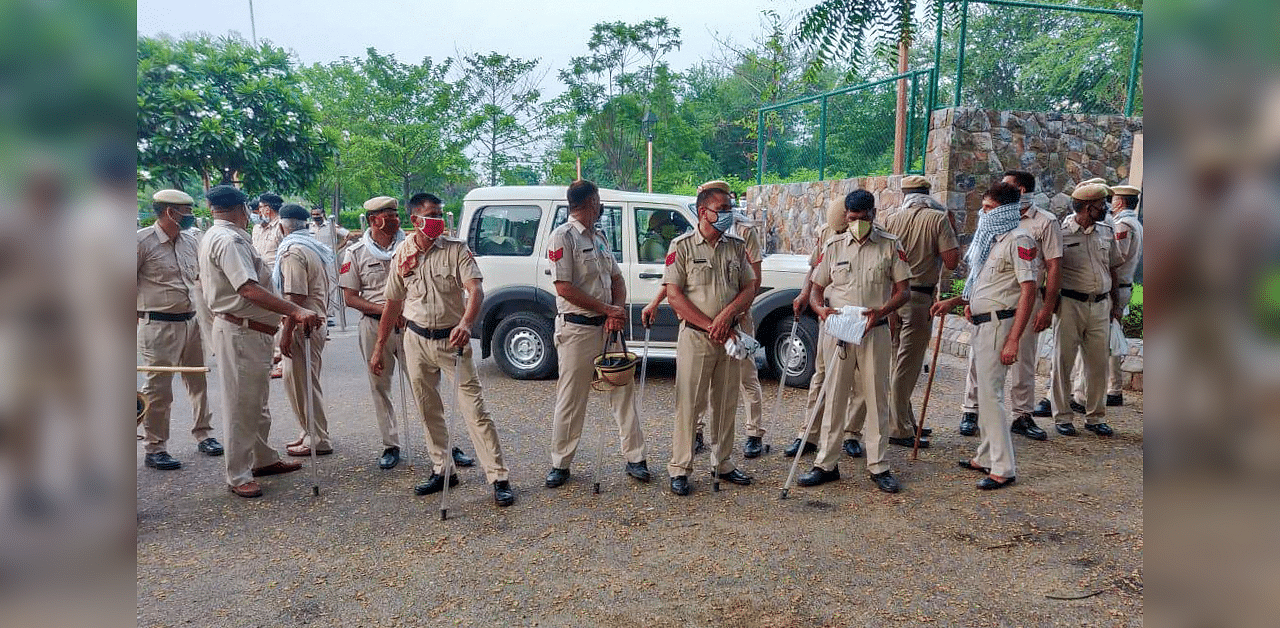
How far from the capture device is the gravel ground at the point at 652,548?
3.17m

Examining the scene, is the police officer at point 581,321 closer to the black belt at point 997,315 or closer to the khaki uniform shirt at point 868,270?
the khaki uniform shirt at point 868,270

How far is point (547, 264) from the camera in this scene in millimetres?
7262

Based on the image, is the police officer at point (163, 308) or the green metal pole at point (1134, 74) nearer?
the police officer at point (163, 308)

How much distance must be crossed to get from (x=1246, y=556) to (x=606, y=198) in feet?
22.1

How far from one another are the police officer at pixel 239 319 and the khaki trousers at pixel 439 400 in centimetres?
66

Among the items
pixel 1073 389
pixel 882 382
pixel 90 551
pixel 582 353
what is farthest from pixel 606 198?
pixel 90 551

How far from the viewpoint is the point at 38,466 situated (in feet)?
1.98

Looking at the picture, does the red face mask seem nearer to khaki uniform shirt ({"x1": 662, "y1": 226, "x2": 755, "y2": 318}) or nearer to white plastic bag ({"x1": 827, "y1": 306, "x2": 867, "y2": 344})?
khaki uniform shirt ({"x1": 662, "y1": 226, "x2": 755, "y2": 318})

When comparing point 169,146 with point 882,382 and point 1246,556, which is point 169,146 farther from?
point 1246,556

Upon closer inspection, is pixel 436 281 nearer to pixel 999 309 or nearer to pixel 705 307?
pixel 705 307

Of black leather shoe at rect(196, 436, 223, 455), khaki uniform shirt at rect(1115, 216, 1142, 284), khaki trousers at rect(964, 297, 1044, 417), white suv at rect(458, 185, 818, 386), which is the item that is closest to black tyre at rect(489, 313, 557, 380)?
white suv at rect(458, 185, 818, 386)

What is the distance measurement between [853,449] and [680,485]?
137 cm

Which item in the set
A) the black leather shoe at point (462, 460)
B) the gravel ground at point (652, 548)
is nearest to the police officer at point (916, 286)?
the gravel ground at point (652, 548)

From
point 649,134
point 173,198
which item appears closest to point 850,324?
point 173,198
